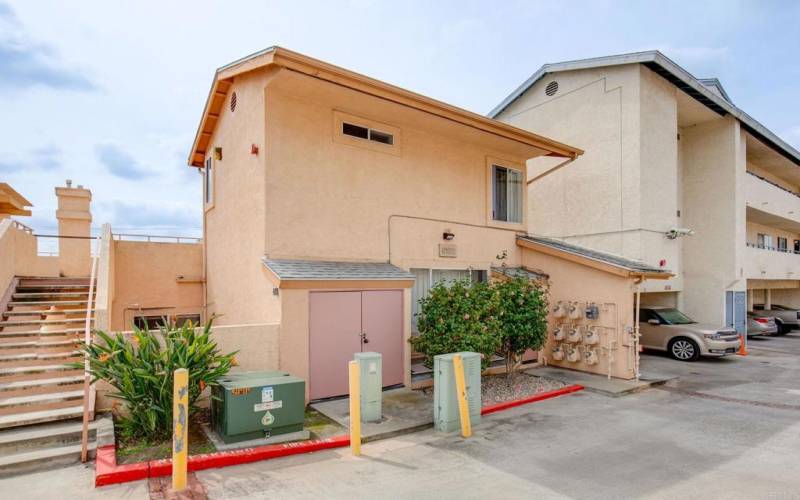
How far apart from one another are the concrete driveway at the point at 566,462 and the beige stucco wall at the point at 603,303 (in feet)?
6.27

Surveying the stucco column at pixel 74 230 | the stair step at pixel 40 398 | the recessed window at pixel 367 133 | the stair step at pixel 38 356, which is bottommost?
the stair step at pixel 40 398

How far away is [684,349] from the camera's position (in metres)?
14.1

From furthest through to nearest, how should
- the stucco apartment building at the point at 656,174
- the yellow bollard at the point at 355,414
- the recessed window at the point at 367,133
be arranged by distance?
1. the stucco apartment building at the point at 656,174
2. the recessed window at the point at 367,133
3. the yellow bollard at the point at 355,414

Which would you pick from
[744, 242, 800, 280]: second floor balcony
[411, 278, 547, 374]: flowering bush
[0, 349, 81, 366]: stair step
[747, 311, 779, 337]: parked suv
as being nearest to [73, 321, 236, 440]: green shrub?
[0, 349, 81, 366]: stair step

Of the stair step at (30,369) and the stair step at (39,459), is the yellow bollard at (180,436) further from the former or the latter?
the stair step at (30,369)

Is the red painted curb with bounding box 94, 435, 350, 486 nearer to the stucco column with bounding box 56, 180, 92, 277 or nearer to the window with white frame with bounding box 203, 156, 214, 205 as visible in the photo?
the window with white frame with bounding box 203, 156, 214, 205

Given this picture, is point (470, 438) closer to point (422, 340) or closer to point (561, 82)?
point (422, 340)

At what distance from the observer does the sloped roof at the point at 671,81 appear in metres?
13.7

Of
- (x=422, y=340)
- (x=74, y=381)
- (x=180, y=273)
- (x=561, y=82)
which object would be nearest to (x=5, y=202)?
(x=180, y=273)

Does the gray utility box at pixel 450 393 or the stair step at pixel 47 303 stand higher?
the stair step at pixel 47 303

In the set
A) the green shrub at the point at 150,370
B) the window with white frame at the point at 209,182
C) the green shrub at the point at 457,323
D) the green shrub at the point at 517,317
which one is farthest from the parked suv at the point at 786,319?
the green shrub at the point at 150,370

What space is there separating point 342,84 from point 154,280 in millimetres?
8377

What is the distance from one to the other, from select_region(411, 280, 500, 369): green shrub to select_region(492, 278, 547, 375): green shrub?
0.34 metres

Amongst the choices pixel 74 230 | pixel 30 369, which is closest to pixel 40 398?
pixel 30 369
